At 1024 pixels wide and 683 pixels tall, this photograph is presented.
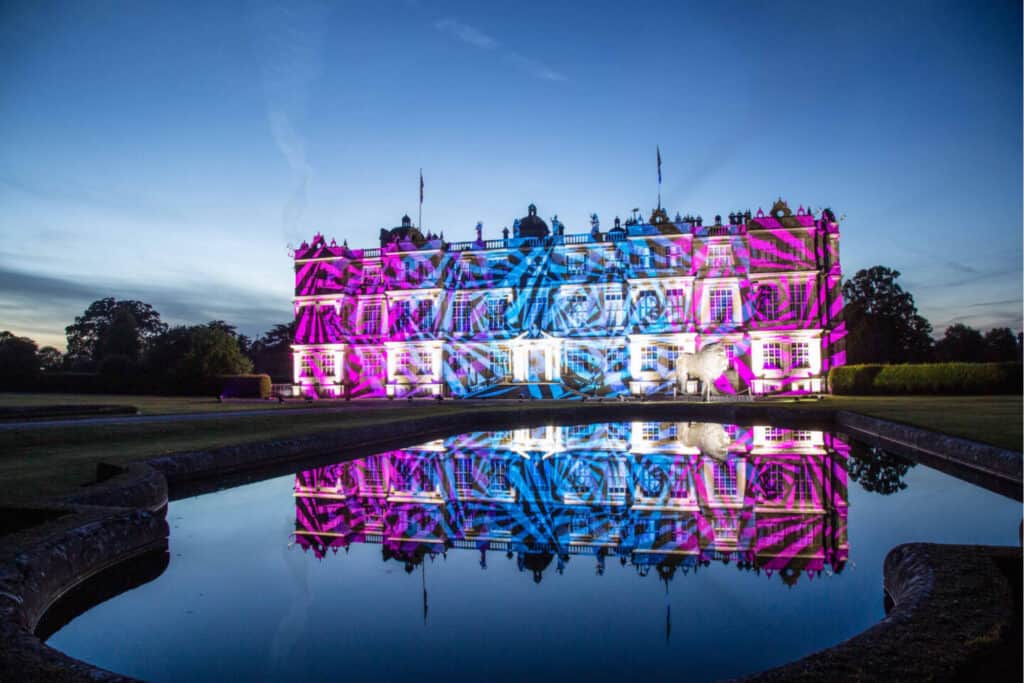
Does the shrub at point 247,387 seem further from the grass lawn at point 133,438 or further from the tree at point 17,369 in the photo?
the grass lawn at point 133,438

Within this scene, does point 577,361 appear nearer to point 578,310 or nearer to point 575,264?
point 578,310

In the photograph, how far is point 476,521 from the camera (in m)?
6.86

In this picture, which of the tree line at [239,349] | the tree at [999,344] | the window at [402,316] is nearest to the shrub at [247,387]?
the tree line at [239,349]

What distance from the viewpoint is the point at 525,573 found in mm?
5219

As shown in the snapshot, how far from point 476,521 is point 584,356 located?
94.7 feet

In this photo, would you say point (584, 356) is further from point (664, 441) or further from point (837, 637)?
point (837, 637)

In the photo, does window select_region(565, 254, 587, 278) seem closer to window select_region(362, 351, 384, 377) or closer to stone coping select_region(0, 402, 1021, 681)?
window select_region(362, 351, 384, 377)

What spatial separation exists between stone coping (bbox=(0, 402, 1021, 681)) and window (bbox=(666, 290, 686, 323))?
77.3 feet

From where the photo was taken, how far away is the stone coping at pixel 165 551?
104 inches

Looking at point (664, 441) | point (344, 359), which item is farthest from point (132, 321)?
point (664, 441)

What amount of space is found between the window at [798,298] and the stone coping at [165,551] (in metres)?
24.3

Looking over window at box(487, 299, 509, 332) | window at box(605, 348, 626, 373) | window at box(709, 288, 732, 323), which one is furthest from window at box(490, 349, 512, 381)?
window at box(709, 288, 732, 323)

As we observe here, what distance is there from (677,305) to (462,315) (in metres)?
12.4

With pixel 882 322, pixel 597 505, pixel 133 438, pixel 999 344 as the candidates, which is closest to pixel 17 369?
pixel 133 438
